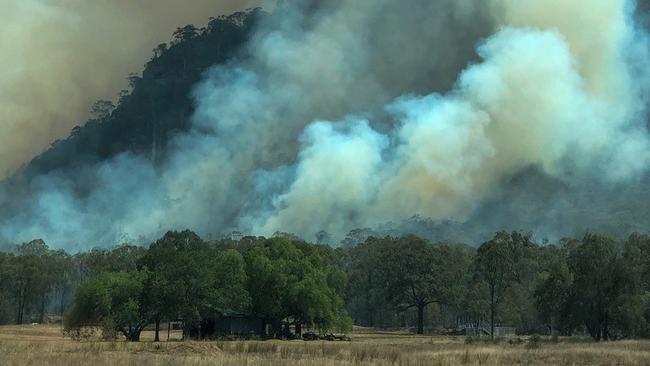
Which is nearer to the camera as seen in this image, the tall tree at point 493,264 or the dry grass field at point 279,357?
the dry grass field at point 279,357

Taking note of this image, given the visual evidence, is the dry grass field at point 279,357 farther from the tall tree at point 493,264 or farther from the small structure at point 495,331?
the small structure at point 495,331

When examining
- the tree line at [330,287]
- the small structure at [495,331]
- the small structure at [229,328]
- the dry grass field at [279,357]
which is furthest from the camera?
the small structure at [495,331]

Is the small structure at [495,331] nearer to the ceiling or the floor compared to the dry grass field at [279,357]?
nearer to the floor

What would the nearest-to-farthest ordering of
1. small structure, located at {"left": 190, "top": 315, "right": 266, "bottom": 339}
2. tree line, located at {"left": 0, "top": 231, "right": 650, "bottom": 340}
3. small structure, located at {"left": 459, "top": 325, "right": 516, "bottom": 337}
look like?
tree line, located at {"left": 0, "top": 231, "right": 650, "bottom": 340} → small structure, located at {"left": 190, "top": 315, "right": 266, "bottom": 339} → small structure, located at {"left": 459, "top": 325, "right": 516, "bottom": 337}

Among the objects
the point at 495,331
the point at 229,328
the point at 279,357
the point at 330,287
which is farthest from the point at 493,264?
the point at 279,357

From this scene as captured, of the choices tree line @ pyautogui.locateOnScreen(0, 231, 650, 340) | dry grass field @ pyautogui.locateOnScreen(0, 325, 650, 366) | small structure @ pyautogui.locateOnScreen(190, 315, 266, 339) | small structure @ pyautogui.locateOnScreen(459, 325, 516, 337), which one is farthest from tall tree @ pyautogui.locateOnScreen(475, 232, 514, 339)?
dry grass field @ pyautogui.locateOnScreen(0, 325, 650, 366)

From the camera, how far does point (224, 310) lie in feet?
285

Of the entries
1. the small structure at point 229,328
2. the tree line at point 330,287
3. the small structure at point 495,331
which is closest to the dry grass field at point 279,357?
the tree line at point 330,287

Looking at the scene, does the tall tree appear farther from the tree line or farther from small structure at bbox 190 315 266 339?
small structure at bbox 190 315 266 339

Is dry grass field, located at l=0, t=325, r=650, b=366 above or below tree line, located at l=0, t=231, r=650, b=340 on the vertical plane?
below

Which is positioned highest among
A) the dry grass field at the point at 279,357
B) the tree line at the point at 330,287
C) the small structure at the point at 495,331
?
the tree line at the point at 330,287

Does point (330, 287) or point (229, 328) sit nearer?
point (229, 328)

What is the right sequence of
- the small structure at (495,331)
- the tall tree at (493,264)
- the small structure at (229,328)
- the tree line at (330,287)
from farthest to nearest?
the small structure at (495,331) → the tall tree at (493,264) → the small structure at (229,328) → the tree line at (330,287)

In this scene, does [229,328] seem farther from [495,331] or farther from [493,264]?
[495,331]
